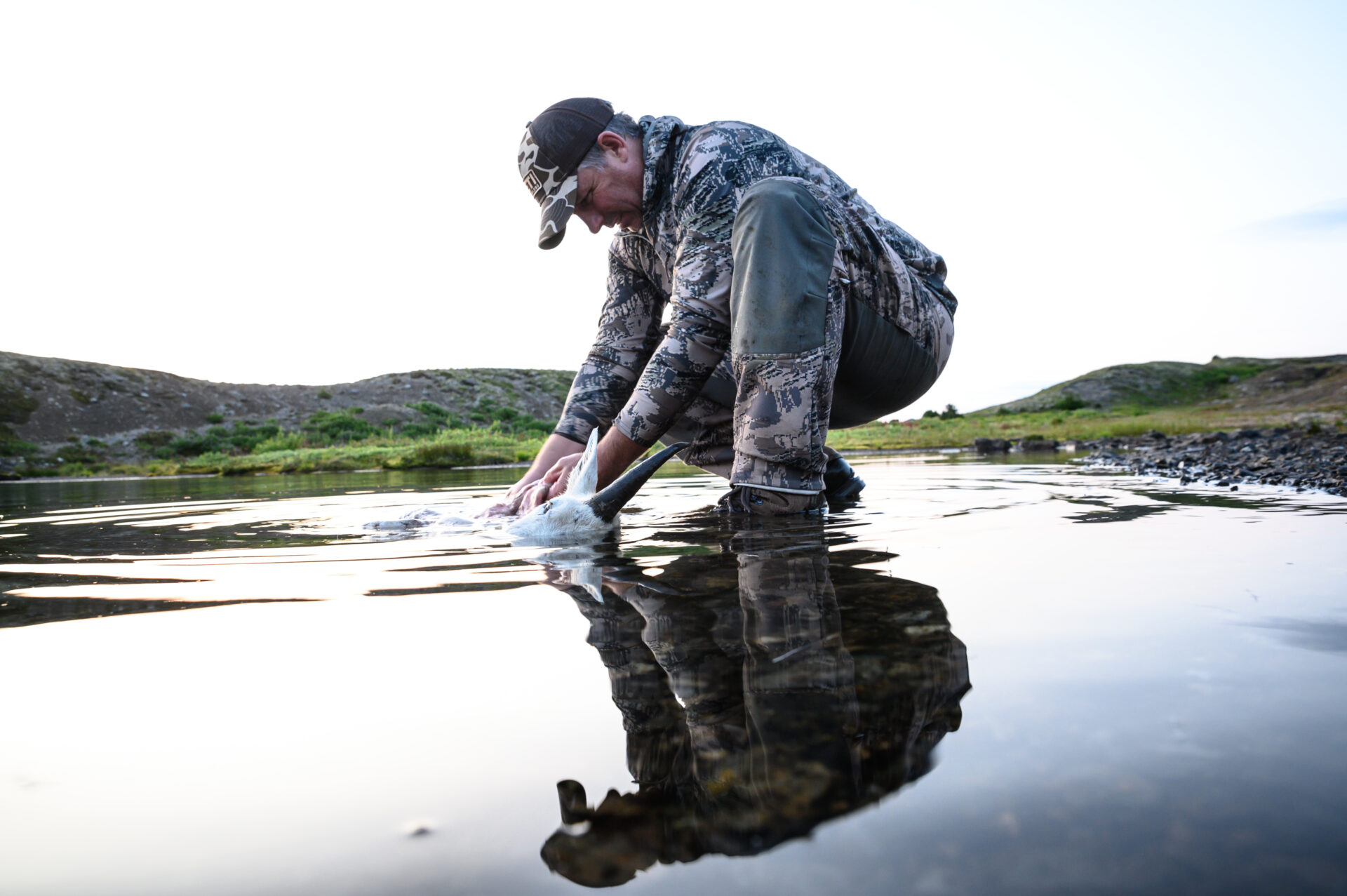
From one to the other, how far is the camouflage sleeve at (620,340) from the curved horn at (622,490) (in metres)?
0.94

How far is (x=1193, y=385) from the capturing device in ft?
114

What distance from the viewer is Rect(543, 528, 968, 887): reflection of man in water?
489 mm

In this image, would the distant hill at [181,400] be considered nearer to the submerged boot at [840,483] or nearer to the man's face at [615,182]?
the submerged boot at [840,483]

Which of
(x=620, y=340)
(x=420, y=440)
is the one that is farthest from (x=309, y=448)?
(x=620, y=340)

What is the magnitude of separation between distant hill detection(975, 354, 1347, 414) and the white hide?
27.7 metres

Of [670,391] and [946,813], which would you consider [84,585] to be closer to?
[670,391]

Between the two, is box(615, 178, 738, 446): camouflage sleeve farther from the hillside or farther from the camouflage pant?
the hillside

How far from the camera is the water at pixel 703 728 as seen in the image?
456 millimetres

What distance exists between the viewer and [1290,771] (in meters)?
0.52

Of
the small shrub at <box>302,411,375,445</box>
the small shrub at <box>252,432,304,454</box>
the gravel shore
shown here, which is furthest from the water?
the small shrub at <box>302,411,375,445</box>

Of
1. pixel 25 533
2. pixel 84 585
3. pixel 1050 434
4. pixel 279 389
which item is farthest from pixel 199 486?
pixel 279 389

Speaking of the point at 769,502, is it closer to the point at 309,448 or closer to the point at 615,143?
the point at 615,143

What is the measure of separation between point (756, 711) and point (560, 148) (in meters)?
2.28

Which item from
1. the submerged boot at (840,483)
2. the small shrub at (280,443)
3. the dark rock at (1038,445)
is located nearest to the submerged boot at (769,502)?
the submerged boot at (840,483)
